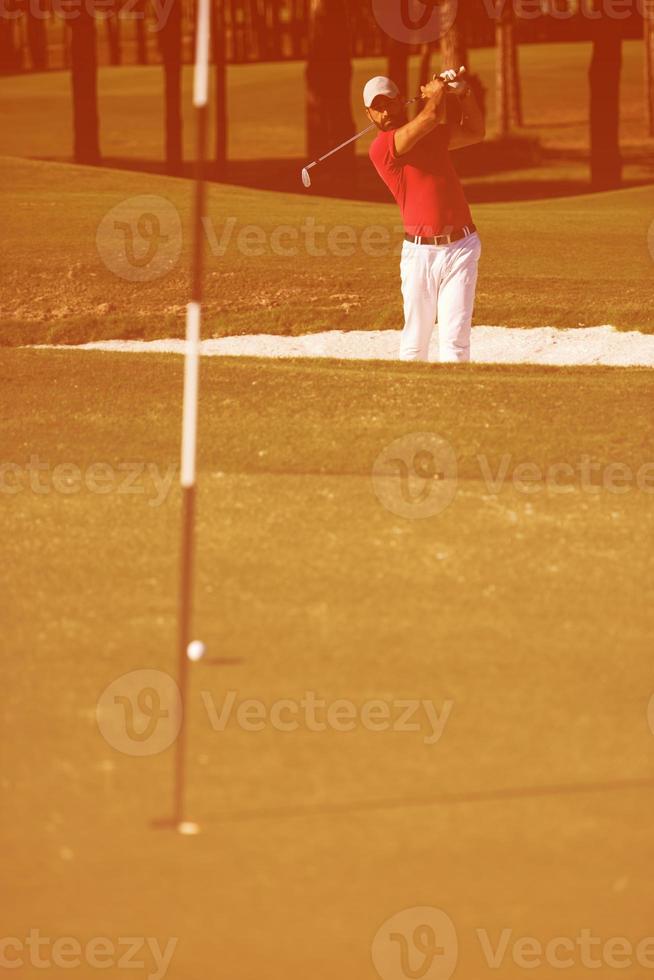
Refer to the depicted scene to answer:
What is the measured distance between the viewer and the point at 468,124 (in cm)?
1167

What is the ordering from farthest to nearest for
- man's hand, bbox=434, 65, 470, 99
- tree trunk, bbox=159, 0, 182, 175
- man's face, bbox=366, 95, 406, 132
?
tree trunk, bbox=159, 0, 182, 175, man's face, bbox=366, 95, 406, 132, man's hand, bbox=434, 65, 470, 99

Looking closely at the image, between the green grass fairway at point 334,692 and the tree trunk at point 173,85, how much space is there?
25557 millimetres

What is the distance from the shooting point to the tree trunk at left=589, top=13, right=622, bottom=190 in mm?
28547

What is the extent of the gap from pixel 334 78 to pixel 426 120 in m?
18.4

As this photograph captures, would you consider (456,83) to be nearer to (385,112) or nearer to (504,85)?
(385,112)

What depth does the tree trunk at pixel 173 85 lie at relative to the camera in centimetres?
3378

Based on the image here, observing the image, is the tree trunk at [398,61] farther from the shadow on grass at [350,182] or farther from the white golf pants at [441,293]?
the white golf pants at [441,293]

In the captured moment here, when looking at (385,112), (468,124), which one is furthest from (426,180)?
(385,112)

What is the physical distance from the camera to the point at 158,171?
123 ft

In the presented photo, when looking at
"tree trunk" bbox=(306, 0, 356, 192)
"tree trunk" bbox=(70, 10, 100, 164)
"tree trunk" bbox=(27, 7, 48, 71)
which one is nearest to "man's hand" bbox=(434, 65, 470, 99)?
"tree trunk" bbox=(306, 0, 356, 192)

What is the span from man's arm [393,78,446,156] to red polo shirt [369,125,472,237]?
0.62 ft

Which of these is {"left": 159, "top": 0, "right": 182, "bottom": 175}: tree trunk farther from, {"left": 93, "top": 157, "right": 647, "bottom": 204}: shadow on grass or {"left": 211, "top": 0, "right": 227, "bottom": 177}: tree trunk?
{"left": 211, "top": 0, "right": 227, "bottom": 177}: tree trunk

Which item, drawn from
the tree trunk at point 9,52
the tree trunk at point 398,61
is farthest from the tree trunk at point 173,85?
the tree trunk at point 9,52

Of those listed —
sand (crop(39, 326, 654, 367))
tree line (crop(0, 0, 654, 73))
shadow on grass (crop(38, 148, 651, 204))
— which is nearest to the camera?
sand (crop(39, 326, 654, 367))
